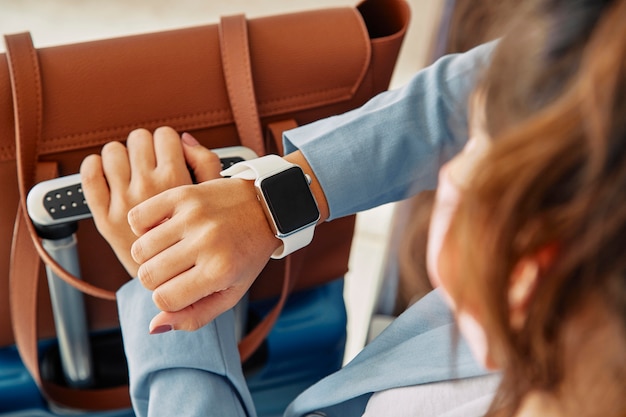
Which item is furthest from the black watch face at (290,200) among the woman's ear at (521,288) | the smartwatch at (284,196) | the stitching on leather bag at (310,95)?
the woman's ear at (521,288)

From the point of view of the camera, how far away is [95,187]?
19.3 inches

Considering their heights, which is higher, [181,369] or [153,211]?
[153,211]

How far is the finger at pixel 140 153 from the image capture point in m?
0.50

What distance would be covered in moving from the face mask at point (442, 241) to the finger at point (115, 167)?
0.27m

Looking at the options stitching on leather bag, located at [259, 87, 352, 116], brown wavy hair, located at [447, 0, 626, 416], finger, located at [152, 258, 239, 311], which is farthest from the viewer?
stitching on leather bag, located at [259, 87, 352, 116]

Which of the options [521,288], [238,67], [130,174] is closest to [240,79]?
[238,67]

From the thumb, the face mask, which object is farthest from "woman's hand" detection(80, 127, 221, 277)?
the face mask

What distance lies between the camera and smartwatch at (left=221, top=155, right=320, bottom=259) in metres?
0.47

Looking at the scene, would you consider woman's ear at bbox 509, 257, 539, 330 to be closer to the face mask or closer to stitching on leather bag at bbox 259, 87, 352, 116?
the face mask

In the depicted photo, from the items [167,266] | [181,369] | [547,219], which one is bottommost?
[181,369]

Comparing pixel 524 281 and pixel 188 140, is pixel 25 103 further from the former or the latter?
pixel 524 281

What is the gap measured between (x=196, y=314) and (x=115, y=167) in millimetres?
141

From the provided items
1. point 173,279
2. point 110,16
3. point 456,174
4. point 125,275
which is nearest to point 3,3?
point 110,16

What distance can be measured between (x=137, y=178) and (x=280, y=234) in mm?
129
